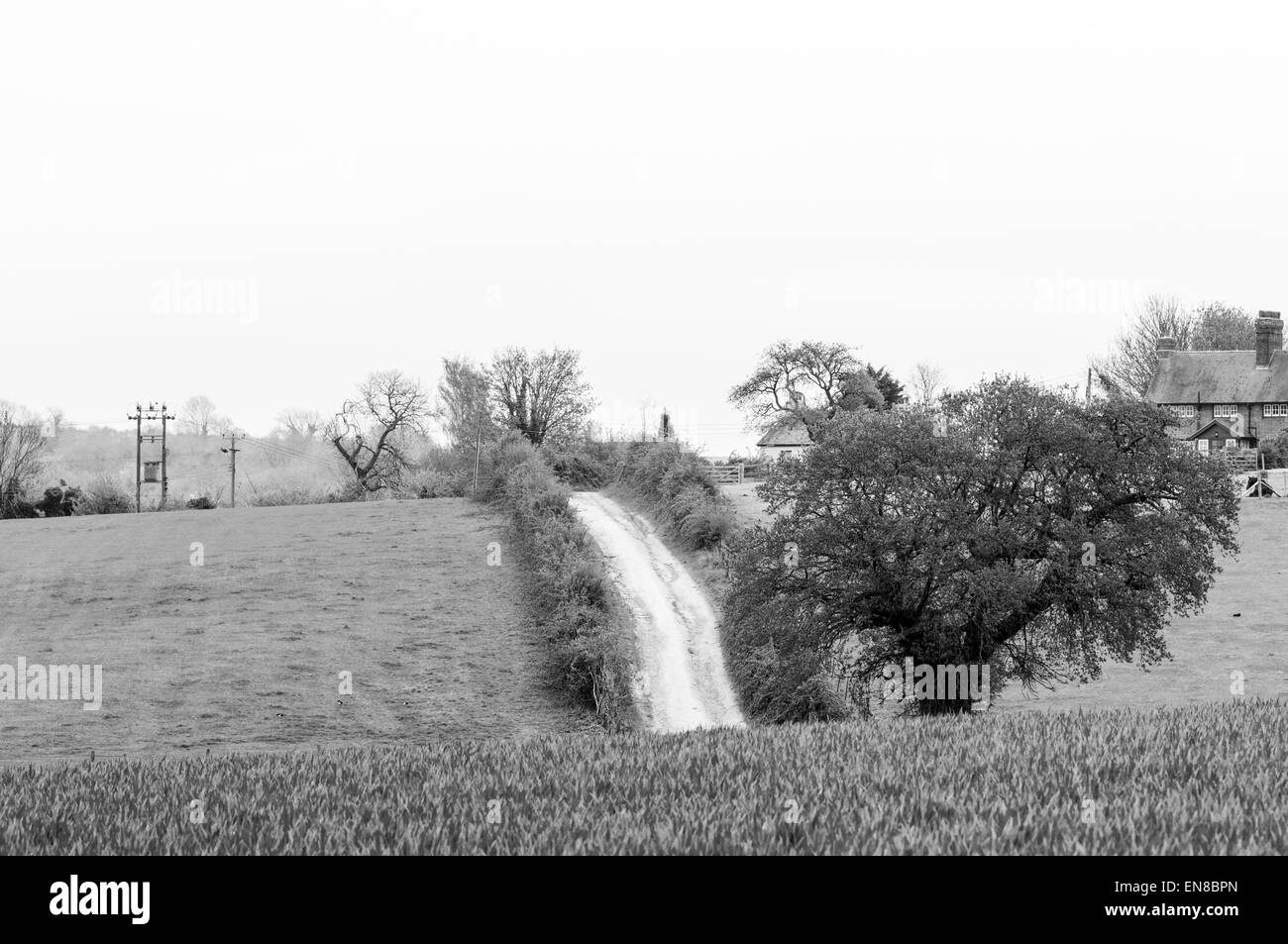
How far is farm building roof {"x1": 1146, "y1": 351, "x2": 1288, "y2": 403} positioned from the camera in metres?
111

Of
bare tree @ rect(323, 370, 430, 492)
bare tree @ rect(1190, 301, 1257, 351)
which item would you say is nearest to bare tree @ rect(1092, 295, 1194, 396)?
bare tree @ rect(1190, 301, 1257, 351)

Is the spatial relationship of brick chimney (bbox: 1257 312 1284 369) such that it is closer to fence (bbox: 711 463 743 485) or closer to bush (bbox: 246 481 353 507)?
fence (bbox: 711 463 743 485)

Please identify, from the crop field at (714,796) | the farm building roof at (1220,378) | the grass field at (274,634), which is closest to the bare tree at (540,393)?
the grass field at (274,634)

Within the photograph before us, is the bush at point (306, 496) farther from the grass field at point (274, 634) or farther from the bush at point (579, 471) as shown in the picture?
the grass field at point (274, 634)

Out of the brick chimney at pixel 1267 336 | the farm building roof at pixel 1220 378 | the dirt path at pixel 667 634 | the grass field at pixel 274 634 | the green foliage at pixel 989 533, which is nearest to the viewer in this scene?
the green foliage at pixel 989 533

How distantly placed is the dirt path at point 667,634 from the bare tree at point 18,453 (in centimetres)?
5875

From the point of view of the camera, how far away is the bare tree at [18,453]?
98.9 meters

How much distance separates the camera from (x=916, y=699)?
30.6 meters

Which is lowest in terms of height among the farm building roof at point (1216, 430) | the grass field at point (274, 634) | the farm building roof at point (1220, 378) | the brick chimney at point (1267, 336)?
the grass field at point (274, 634)

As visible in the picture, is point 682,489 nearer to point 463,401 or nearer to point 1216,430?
point 463,401

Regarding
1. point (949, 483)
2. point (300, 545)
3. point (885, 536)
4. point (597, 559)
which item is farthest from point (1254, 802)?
point (300, 545)

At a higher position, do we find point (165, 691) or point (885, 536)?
point (885, 536)
